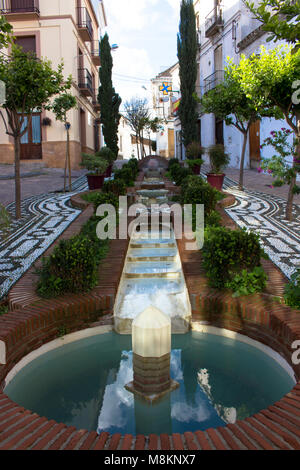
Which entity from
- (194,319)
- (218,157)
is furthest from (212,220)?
(218,157)

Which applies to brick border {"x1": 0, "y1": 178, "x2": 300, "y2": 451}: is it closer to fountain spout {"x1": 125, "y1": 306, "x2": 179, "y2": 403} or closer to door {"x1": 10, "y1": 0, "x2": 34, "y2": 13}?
fountain spout {"x1": 125, "y1": 306, "x2": 179, "y2": 403}

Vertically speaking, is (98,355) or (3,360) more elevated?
(3,360)

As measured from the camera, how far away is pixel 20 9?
1775 cm

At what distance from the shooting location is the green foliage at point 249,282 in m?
3.94

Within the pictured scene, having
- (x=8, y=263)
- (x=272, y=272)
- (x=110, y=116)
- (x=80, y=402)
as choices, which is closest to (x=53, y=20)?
(x=110, y=116)

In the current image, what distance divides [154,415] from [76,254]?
6.21 feet

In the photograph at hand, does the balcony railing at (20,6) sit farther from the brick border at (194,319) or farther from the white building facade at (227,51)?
the brick border at (194,319)

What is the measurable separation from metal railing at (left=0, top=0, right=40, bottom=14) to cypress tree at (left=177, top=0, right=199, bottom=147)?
24.6ft

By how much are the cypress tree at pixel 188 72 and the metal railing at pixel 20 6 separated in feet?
24.6

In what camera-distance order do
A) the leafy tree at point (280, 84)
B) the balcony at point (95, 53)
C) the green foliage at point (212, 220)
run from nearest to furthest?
the green foliage at point (212, 220) < the leafy tree at point (280, 84) < the balcony at point (95, 53)

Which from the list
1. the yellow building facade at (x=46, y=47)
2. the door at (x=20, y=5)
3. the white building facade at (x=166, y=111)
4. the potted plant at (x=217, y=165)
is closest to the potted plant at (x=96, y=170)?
the potted plant at (x=217, y=165)

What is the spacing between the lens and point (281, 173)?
526cm

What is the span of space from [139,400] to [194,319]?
130 centimetres

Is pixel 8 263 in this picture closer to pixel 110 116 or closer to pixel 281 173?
pixel 281 173
